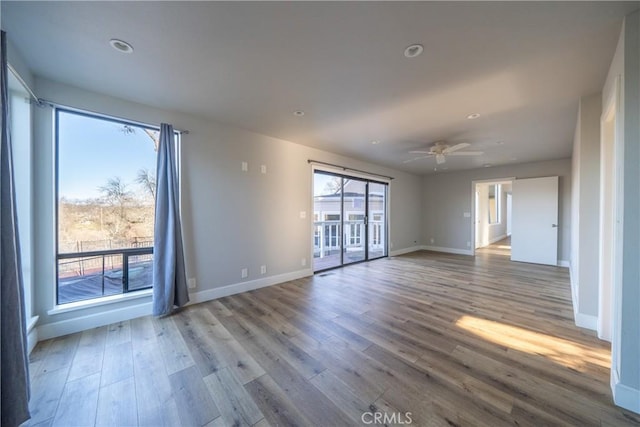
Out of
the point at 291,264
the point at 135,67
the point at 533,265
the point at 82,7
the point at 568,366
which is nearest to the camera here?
A: the point at 82,7

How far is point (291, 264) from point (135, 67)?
3.27m

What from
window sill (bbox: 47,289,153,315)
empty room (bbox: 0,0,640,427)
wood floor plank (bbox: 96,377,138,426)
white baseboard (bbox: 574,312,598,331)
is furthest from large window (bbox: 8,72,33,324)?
white baseboard (bbox: 574,312,598,331)

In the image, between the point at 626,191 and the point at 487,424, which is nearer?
the point at 487,424

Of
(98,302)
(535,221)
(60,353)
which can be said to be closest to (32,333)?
(60,353)

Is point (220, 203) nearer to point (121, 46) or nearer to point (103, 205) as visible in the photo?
point (103, 205)

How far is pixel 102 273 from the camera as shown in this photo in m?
2.68

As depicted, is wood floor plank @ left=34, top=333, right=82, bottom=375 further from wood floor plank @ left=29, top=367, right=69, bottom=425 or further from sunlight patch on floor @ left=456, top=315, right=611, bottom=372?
sunlight patch on floor @ left=456, top=315, right=611, bottom=372

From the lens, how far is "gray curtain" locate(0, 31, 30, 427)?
127 centimetres

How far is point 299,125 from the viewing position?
3330mm

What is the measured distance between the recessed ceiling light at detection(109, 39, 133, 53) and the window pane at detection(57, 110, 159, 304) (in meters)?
1.20

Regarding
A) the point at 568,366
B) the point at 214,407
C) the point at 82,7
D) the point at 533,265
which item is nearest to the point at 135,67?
the point at 82,7

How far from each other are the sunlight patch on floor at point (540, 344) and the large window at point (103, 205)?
3.85m

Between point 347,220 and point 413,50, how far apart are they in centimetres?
412

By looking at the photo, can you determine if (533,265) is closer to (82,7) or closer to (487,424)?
(487,424)
